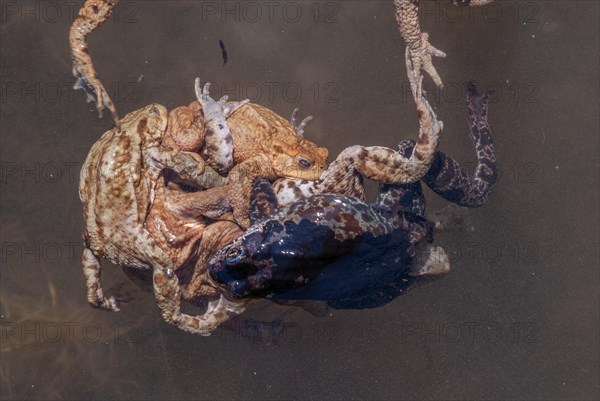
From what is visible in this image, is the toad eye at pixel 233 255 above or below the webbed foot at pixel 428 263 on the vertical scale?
above

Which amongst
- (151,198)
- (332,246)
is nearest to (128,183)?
(151,198)

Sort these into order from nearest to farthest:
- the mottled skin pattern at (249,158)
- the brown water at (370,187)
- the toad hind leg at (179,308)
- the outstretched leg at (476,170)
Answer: the toad hind leg at (179,308)
the mottled skin pattern at (249,158)
the outstretched leg at (476,170)
the brown water at (370,187)

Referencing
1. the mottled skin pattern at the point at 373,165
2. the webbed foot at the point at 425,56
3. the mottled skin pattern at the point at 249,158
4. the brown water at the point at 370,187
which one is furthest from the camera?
the brown water at the point at 370,187

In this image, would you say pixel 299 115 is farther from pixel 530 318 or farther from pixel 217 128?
pixel 530 318

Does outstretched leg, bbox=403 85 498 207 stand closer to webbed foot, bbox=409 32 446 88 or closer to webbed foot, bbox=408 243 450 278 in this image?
webbed foot, bbox=408 243 450 278

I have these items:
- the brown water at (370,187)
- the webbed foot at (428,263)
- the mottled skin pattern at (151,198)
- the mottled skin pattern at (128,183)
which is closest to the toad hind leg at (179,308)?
the mottled skin pattern at (151,198)

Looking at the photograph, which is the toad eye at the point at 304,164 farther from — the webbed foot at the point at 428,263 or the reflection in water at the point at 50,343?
the reflection in water at the point at 50,343

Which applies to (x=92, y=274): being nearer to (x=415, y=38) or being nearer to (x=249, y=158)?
(x=249, y=158)

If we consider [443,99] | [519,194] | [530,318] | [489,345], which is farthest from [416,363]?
[443,99]
